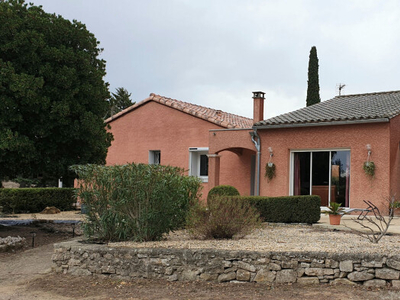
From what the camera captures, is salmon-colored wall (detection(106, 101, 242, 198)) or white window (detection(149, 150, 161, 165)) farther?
white window (detection(149, 150, 161, 165))

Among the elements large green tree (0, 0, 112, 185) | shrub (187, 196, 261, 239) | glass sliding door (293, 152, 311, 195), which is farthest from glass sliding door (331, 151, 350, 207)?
large green tree (0, 0, 112, 185)

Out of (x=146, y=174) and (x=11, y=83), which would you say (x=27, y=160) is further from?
(x=146, y=174)

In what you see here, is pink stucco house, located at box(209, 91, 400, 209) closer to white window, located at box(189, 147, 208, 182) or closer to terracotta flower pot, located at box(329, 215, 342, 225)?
white window, located at box(189, 147, 208, 182)

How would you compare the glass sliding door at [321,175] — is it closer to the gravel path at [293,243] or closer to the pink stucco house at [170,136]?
the pink stucco house at [170,136]

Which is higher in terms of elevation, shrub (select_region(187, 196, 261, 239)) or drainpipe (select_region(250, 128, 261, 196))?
drainpipe (select_region(250, 128, 261, 196))

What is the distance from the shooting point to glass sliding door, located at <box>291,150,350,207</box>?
15234mm

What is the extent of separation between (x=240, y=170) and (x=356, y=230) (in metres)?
8.34

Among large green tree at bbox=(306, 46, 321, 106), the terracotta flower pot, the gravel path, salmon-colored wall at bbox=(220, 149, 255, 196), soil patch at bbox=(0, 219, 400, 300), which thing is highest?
large green tree at bbox=(306, 46, 321, 106)

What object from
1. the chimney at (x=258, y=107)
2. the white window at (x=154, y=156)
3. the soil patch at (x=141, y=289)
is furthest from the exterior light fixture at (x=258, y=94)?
the soil patch at (x=141, y=289)

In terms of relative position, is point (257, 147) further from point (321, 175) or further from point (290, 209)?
point (290, 209)

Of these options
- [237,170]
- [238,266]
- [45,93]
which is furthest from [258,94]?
[238,266]

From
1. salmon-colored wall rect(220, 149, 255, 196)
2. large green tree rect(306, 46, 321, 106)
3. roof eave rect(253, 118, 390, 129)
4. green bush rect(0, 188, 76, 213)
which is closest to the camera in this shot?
roof eave rect(253, 118, 390, 129)

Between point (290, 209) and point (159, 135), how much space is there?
9783mm

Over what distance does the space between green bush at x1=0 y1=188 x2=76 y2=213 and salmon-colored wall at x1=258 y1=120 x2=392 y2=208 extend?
28.5 ft
